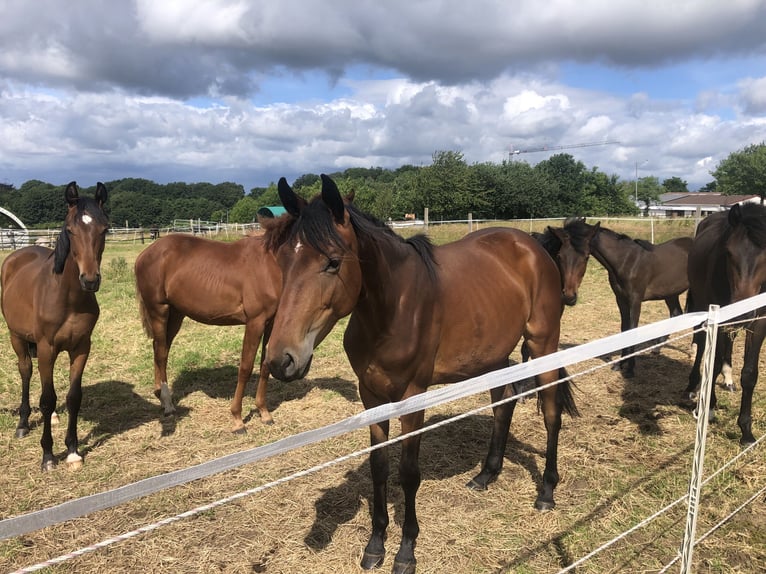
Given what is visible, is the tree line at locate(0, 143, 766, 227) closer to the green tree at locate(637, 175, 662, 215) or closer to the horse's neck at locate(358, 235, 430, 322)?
the horse's neck at locate(358, 235, 430, 322)

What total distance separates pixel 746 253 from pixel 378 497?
3.91m

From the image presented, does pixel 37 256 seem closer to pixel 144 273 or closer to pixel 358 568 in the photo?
pixel 144 273

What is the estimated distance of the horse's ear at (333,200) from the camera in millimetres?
2297

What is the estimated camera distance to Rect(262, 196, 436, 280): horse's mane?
7.61ft

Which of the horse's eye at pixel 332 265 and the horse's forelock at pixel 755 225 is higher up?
the horse's forelock at pixel 755 225

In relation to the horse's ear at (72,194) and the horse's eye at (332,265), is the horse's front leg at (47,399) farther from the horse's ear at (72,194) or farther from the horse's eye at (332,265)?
the horse's eye at (332,265)

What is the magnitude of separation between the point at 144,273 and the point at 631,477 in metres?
5.58

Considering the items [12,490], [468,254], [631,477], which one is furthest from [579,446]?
[12,490]

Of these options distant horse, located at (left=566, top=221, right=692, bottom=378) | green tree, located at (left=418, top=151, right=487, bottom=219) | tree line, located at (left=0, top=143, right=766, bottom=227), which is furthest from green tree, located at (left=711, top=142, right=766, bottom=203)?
distant horse, located at (left=566, top=221, right=692, bottom=378)

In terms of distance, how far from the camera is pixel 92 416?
556cm

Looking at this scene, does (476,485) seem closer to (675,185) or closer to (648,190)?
(648,190)

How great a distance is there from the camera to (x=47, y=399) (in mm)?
4391

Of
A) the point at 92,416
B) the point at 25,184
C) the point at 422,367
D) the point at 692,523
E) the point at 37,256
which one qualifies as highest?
the point at 25,184

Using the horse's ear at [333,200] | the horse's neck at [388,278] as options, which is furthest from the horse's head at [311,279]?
the horse's neck at [388,278]
